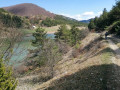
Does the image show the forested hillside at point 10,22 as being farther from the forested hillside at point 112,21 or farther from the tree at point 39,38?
the forested hillside at point 112,21

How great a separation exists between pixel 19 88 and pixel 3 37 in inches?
385

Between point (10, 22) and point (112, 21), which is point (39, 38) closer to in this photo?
point (10, 22)

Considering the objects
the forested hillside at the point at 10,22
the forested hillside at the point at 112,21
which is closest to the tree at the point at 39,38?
the forested hillside at the point at 10,22

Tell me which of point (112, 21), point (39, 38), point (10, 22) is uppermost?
point (112, 21)

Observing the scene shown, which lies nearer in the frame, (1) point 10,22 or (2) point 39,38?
(1) point 10,22

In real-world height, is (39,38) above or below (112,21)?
below

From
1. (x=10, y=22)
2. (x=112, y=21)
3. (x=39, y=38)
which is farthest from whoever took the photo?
(x=112, y=21)

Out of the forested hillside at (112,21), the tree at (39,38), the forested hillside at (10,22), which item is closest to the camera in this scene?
the forested hillside at (10,22)

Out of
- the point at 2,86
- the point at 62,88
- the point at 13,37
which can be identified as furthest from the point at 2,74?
the point at 62,88

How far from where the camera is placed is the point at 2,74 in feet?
19.2

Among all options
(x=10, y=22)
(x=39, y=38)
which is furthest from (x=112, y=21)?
(x=10, y=22)

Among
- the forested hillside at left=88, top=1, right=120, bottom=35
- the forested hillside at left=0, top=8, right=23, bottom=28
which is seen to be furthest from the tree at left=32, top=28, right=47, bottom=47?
the forested hillside at left=88, top=1, right=120, bottom=35

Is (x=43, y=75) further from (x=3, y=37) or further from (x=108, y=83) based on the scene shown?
(x=108, y=83)

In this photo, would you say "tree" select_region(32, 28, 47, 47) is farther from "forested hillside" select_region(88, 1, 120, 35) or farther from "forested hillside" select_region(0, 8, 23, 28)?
"forested hillside" select_region(88, 1, 120, 35)
